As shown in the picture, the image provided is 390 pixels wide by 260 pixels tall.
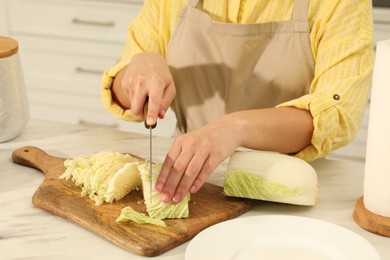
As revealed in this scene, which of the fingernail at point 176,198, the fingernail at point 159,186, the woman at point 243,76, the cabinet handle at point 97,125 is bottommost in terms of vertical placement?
the cabinet handle at point 97,125

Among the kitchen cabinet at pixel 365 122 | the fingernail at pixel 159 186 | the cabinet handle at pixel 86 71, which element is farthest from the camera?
the cabinet handle at pixel 86 71

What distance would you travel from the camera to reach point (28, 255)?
3.28ft

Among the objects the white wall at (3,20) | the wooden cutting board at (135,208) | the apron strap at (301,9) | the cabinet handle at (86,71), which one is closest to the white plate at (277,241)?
the wooden cutting board at (135,208)

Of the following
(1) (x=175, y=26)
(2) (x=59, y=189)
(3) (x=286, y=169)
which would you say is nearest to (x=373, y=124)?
(3) (x=286, y=169)

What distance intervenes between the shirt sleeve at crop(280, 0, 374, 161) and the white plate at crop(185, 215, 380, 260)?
0.27 meters

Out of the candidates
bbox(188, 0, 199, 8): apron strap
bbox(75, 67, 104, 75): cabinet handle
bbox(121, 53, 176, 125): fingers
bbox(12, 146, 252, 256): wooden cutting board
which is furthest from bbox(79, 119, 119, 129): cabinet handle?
bbox(12, 146, 252, 256): wooden cutting board

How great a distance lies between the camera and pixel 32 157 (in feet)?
4.27

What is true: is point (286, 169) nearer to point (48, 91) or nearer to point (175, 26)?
point (175, 26)

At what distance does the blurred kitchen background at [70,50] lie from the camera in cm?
271

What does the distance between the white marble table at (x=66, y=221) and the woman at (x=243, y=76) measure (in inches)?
3.2

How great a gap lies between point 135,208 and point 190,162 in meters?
0.13

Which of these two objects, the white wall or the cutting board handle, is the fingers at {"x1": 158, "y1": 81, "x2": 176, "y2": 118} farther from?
the white wall

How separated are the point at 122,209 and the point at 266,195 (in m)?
0.25

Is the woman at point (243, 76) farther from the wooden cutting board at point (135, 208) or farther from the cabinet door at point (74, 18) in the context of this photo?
the cabinet door at point (74, 18)
